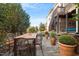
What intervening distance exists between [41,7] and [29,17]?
265 mm

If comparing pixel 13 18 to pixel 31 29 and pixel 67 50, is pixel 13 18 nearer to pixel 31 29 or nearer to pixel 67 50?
pixel 31 29

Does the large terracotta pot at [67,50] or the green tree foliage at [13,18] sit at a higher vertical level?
the green tree foliage at [13,18]

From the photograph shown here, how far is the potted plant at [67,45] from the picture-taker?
2578 mm

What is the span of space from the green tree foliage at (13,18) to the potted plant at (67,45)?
25.3 inches

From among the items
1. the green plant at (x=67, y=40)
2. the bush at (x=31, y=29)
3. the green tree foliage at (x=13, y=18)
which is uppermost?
the green tree foliage at (x=13, y=18)

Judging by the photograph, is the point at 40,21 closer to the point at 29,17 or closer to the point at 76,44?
the point at 29,17

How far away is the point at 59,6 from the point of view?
269cm

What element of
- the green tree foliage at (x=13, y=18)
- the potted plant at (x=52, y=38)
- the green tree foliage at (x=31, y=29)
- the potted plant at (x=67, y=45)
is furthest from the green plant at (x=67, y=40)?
the green tree foliage at (x=13, y=18)

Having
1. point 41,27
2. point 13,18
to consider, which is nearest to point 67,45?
point 41,27

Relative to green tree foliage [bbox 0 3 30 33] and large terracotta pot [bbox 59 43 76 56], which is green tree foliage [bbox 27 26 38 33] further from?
large terracotta pot [bbox 59 43 76 56]

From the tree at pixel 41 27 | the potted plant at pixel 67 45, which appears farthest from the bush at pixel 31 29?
the potted plant at pixel 67 45

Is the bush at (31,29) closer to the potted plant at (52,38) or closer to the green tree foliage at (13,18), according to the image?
the green tree foliage at (13,18)

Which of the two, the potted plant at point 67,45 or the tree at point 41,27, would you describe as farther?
the tree at point 41,27

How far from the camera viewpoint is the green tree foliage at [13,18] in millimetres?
2627
